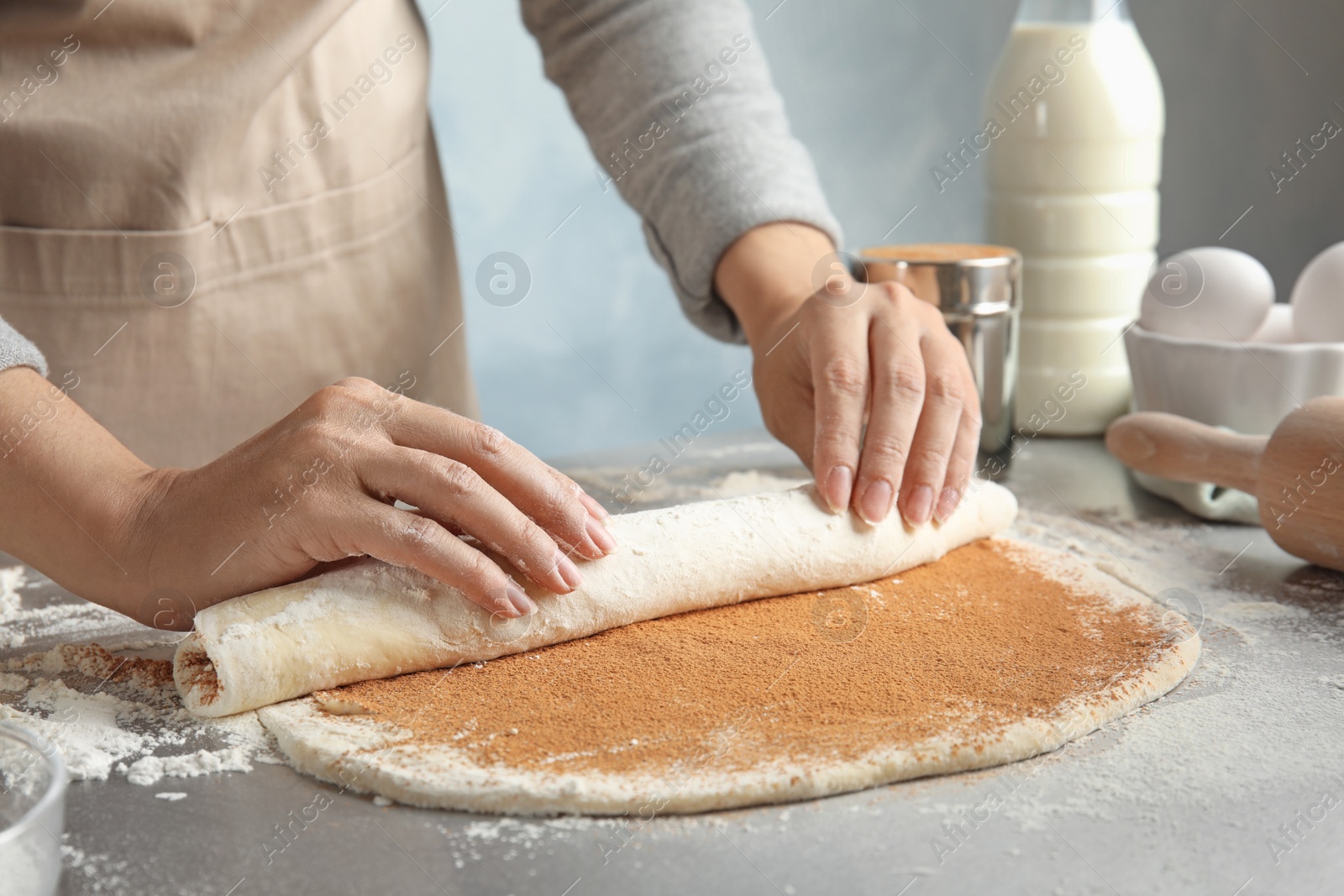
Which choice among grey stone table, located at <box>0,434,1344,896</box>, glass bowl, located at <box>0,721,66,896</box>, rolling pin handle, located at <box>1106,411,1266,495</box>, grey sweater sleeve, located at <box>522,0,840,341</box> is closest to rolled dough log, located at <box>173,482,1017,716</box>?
grey stone table, located at <box>0,434,1344,896</box>

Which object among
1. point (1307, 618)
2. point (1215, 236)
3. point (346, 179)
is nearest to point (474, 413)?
point (346, 179)

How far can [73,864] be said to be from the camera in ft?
2.77

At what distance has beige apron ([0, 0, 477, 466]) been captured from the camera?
4.59 feet

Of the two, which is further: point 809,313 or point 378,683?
point 809,313

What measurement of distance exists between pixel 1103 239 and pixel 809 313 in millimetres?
756

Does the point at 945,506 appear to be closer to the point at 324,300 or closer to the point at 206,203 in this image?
the point at 324,300

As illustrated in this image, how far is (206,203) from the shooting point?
150 cm

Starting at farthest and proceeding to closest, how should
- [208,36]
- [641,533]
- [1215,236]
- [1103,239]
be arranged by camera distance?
[1215,236]
[1103,239]
[208,36]
[641,533]

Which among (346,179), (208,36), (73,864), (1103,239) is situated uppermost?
(208,36)

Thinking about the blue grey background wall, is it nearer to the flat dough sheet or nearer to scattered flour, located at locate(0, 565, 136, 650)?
scattered flour, located at locate(0, 565, 136, 650)

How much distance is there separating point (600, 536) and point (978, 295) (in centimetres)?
85

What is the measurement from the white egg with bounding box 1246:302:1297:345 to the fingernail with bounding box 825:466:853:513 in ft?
2.72

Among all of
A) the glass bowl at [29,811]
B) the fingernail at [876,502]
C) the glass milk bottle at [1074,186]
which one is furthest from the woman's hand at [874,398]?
the glass bowl at [29,811]

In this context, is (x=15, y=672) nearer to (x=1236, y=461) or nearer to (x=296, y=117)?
(x=296, y=117)
